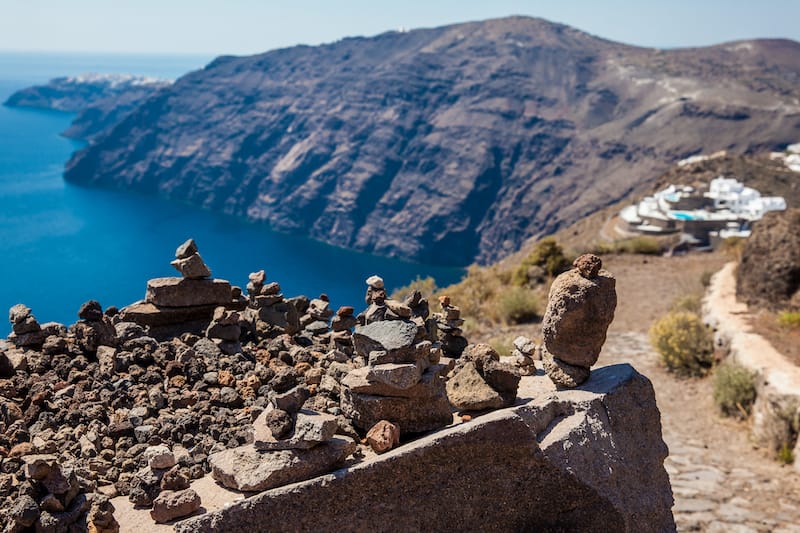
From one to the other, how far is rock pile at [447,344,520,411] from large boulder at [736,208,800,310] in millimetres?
11646

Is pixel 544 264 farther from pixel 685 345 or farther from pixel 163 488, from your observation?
pixel 163 488

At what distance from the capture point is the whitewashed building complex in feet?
131

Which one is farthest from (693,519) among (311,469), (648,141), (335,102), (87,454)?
(335,102)

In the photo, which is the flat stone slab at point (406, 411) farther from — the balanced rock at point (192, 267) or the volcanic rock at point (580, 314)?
the balanced rock at point (192, 267)

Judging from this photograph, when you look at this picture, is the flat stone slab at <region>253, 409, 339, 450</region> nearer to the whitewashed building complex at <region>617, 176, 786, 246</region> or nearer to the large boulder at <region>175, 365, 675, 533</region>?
the large boulder at <region>175, 365, 675, 533</region>

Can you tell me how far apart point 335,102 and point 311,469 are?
6317 inches

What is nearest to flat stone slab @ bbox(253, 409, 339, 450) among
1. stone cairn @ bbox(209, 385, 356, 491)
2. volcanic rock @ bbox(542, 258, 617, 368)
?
stone cairn @ bbox(209, 385, 356, 491)

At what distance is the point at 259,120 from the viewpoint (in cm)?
16262

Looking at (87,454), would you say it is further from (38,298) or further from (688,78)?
(688,78)

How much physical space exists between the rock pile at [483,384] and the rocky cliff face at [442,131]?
106 metres

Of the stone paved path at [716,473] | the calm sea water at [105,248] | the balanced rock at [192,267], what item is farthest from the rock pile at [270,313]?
the calm sea water at [105,248]

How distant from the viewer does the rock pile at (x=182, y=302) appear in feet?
22.0

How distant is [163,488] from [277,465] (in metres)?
0.74

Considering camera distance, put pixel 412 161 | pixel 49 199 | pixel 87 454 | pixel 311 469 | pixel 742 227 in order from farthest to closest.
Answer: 1. pixel 412 161
2. pixel 49 199
3. pixel 742 227
4. pixel 87 454
5. pixel 311 469
